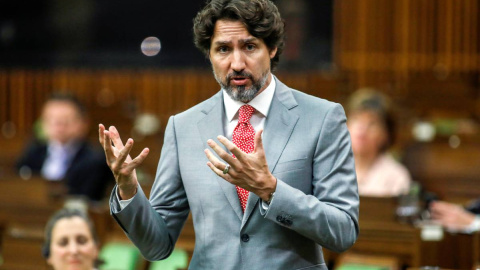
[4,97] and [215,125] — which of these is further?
[4,97]

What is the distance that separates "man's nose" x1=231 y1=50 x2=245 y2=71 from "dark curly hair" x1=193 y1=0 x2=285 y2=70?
57 millimetres

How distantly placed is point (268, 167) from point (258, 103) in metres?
0.21

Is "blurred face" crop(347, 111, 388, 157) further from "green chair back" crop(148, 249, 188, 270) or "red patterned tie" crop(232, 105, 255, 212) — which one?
"red patterned tie" crop(232, 105, 255, 212)

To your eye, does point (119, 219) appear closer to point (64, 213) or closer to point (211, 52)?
point (211, 52)

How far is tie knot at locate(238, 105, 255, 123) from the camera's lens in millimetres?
1914

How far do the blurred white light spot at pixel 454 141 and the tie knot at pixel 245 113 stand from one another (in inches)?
135

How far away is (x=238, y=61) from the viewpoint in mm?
1814

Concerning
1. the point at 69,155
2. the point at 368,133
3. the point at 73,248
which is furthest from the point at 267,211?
the point at 69,155

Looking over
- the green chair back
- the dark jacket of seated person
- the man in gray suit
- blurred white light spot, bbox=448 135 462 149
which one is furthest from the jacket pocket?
blurred white light spot, bbox=448 135 462 149

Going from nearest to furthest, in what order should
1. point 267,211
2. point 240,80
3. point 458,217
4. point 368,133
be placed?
point 267,211 < point 240,80 < point 458,217 < point 368,133

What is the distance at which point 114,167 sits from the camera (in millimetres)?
1785

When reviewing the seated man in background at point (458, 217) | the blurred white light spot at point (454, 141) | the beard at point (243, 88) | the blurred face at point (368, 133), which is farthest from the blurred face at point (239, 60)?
the blurred white light spot at point (454, 141)

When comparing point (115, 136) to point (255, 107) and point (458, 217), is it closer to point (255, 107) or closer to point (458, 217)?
point (255, 107)

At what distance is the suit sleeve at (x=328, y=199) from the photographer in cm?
173
